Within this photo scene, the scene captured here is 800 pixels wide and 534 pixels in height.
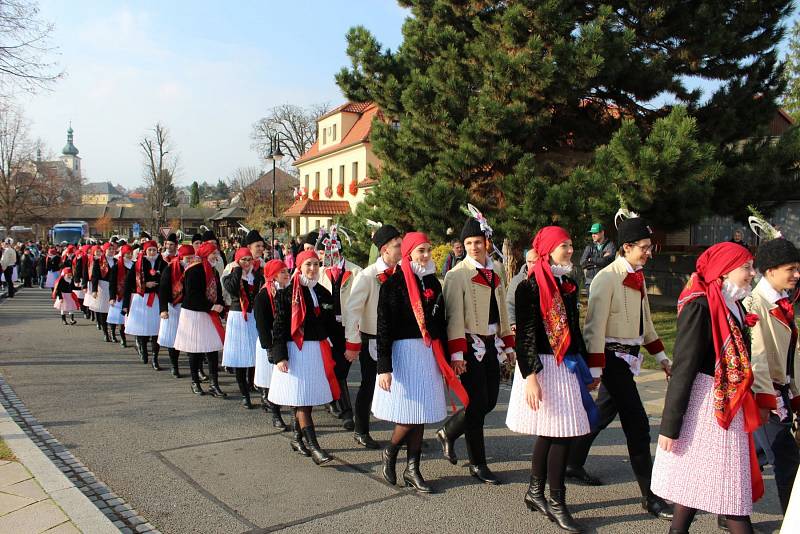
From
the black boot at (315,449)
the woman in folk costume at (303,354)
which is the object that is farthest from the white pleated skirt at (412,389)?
the black boot at (315,449)

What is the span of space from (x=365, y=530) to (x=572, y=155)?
10.3m

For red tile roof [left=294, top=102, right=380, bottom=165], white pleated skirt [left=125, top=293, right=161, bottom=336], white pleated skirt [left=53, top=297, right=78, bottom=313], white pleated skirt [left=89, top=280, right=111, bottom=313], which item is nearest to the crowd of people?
white pleated skirt [left=125, top=293, right=161, bottom=336]

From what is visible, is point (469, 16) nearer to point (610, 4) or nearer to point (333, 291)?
point (610, 4)

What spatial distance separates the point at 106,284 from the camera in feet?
42.4

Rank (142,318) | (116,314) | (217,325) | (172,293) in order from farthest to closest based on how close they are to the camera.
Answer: (116,314) < (142,318) < (172,293) < (217,325)

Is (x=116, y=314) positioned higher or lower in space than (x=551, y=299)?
lower

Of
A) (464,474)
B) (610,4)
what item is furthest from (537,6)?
(464,474)

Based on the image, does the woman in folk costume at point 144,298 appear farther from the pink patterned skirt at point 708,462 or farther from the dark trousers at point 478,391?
the pink patterned skirt at point 708,462

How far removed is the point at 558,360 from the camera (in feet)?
13.3

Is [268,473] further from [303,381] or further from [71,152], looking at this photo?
[71,152]

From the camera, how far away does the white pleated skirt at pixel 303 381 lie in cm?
530

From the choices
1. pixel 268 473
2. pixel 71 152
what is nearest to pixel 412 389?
pixel 268 473

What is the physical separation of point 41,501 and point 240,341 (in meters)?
3.12

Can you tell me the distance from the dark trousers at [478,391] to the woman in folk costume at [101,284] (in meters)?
9.60
